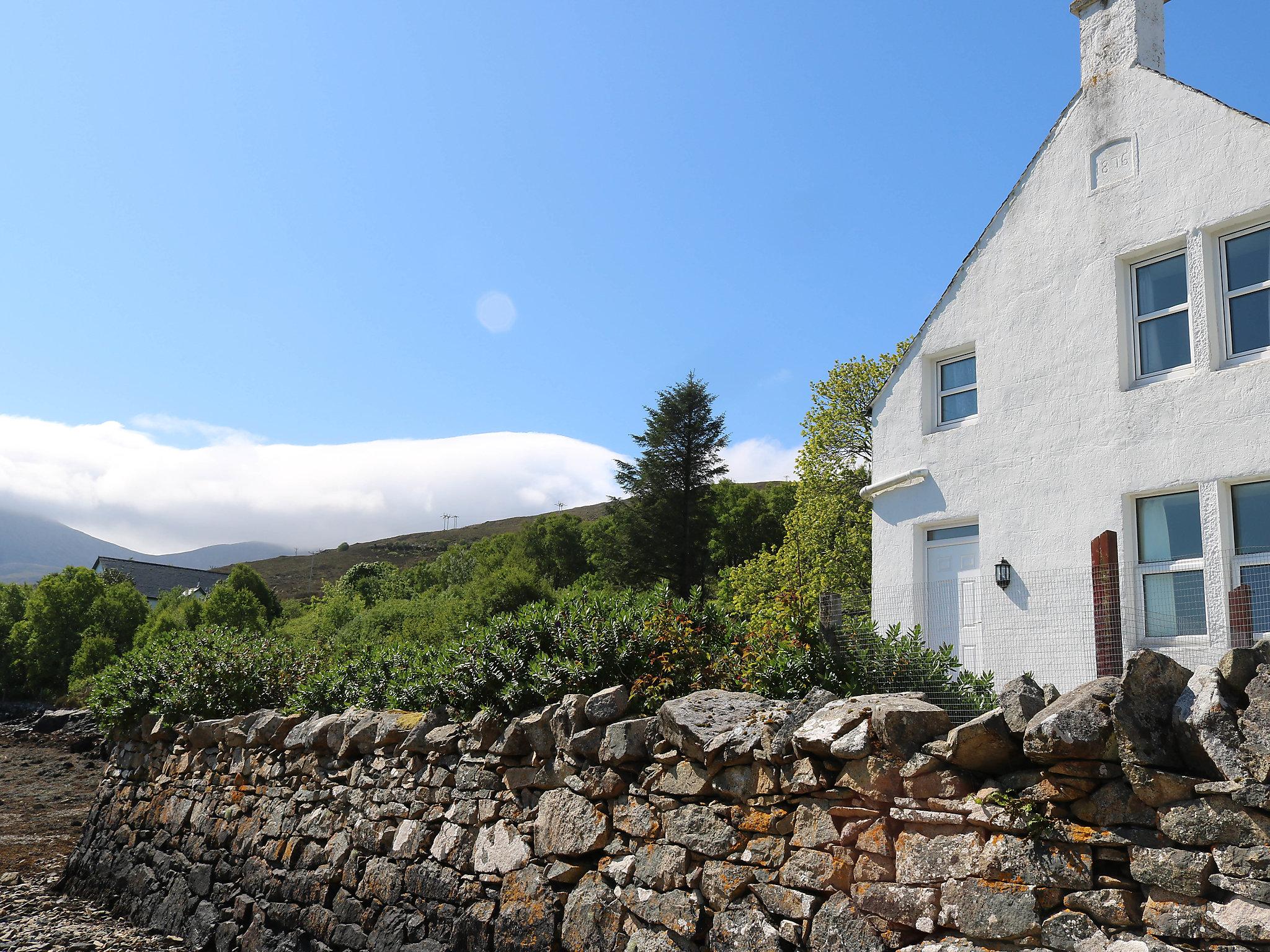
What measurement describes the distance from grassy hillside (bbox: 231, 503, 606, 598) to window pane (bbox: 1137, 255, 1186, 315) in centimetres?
7816

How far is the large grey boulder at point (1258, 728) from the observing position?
369 cm

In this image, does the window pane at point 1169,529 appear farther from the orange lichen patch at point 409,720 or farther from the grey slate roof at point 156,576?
A: the grey slate roof at point 156,576

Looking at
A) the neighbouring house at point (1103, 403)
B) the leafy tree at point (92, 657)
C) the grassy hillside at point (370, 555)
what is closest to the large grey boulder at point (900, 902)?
the neighbouring house at point (1103, 403)

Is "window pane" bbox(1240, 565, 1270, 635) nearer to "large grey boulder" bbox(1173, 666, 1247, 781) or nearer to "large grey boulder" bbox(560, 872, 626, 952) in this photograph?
"large grey boulder" bbox(1173, 666, 1247, 781)

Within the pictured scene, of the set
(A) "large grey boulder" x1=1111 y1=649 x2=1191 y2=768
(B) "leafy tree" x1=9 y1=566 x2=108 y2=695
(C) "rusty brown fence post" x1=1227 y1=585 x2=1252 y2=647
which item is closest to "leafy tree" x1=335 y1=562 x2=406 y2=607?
(B) "leafy tree" x1=9 y1=566 x2=108 y2=695

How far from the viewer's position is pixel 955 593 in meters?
10.9

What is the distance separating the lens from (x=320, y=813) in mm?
9039

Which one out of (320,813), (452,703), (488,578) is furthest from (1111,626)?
(488,578)

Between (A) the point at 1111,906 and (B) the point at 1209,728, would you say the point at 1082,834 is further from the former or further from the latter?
(B) the point at 1209,728

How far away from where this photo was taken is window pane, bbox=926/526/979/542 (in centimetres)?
1146

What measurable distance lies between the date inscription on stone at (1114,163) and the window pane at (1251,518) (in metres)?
3.75

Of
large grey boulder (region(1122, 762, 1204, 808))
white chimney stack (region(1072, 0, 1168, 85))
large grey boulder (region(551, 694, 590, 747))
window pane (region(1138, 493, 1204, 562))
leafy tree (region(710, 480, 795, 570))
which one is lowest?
large grey boulder (region(551, 694, 590, 747))

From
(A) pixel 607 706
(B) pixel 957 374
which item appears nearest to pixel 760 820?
(A) pixel 607 706

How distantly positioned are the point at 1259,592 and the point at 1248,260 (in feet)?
11.3
